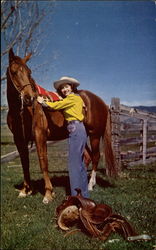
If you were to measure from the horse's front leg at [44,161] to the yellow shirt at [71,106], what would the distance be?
391mm

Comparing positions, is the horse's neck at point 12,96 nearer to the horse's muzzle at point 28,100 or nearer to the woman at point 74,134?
the horse's muzzle at point 28,100

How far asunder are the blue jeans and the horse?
0.18 metres

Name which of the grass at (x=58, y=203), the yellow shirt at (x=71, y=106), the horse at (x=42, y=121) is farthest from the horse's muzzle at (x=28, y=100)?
the grass at (x=58, y=203)

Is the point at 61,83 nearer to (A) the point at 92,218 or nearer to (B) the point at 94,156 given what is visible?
(B) the point at 94,156

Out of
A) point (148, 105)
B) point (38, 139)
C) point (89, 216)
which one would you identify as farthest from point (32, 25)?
point (89, 216)

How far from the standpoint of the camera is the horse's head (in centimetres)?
289

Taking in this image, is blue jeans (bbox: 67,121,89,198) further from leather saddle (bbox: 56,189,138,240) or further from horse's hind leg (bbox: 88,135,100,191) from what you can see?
horse's hind leg (bbox: 88,135,100,191)

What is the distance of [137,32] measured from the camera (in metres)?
2.65

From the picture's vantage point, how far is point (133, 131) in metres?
3.22

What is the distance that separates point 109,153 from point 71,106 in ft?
2.53

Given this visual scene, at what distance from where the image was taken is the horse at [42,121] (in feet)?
9.68

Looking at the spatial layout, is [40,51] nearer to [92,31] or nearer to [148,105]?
[92,31]

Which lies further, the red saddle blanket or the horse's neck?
the horse's neck

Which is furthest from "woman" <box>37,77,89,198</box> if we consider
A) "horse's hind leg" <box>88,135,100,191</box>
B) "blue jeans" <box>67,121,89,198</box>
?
"horse's hind leg" <box>88,135,100,191</box>
